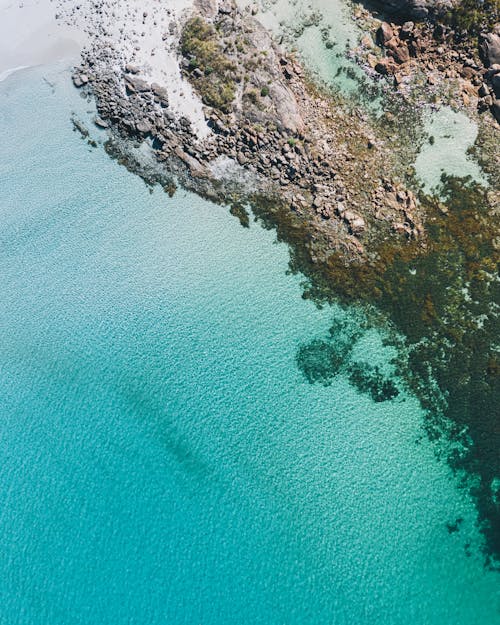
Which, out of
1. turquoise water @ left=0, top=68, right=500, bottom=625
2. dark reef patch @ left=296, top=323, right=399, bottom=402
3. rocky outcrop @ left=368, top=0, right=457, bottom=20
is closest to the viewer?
turquoise water @ left=0, top=68, right=500, bottom=625

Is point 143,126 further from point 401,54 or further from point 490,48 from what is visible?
point 490,48

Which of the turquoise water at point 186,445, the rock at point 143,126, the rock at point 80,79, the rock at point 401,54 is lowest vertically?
the turquoise water at point 186,445

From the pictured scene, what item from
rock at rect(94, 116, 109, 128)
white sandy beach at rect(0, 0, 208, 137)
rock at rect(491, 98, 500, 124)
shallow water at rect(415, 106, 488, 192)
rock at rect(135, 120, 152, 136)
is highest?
white sandy beach at rect(0, 0, 208, 137)

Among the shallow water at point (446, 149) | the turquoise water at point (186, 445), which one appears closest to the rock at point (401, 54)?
the shallow water at point (446, 149)

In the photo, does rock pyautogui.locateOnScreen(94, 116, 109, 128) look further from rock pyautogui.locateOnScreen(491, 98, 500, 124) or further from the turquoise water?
rock pyautogui.locateOnScreen(491, 98, 500, 124)

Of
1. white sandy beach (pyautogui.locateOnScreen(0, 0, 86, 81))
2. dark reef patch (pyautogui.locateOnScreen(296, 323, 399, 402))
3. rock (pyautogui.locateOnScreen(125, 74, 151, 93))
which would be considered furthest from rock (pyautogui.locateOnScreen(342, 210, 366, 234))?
white sandy beach (pyautogui.locateOnScreen(0, 0, 86, 81))

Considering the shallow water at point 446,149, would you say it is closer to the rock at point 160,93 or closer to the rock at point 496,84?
the rock at point 496,84
